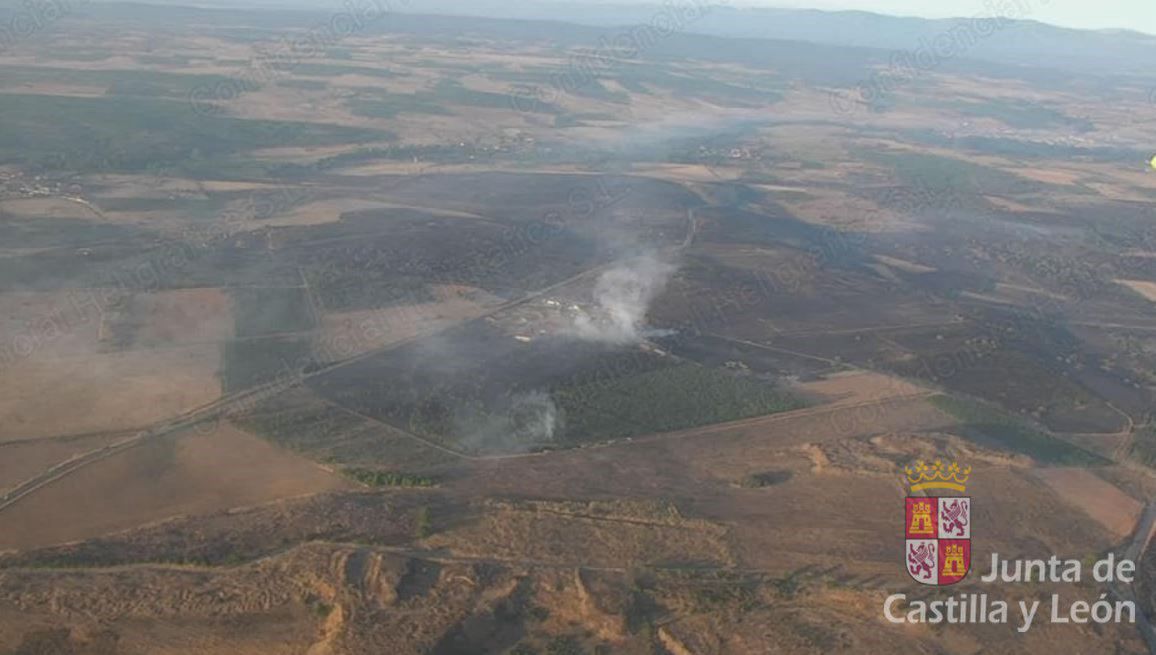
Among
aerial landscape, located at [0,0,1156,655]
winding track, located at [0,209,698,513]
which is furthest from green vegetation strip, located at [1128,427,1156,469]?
winding track, located at [0,209,698,513]

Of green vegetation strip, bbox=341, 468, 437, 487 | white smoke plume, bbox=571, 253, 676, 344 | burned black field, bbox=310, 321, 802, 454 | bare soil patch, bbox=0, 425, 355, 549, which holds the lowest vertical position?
bare soil patch, bbox=0, 425, 355, 549

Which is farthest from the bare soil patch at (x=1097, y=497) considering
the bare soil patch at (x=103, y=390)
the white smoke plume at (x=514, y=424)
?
the bare soil patch at (x=103, y=390)

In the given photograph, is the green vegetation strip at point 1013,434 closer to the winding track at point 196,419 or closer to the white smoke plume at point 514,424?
the white smoke plume at point 514,424

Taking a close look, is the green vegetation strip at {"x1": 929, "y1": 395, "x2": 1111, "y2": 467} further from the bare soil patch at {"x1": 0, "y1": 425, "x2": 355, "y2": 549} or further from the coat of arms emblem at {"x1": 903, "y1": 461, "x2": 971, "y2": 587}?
the bare soil patch at {"x1": 0, "y1": 425, "x2": 355, "y2": 549}

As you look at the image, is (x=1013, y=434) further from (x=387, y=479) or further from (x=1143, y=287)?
(x=1143, y=287)

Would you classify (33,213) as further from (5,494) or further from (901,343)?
(901,343)

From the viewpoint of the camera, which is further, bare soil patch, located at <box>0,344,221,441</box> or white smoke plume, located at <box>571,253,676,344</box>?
white smoke plume, located at <box>571,253,676,344</box>
